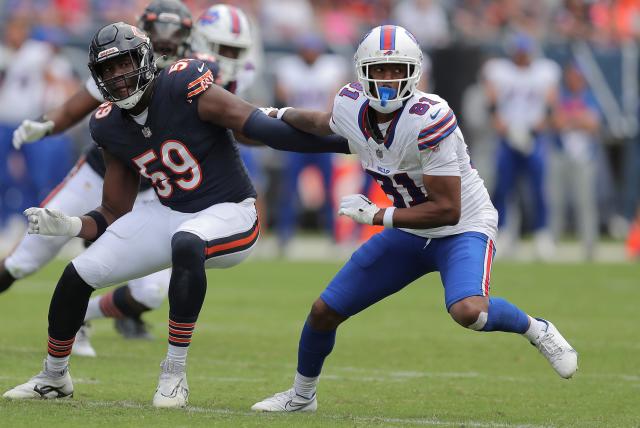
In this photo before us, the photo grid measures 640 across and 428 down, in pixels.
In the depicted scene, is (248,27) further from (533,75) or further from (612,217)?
(612,217)

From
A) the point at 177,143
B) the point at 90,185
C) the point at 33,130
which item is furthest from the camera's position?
the point at 90,185

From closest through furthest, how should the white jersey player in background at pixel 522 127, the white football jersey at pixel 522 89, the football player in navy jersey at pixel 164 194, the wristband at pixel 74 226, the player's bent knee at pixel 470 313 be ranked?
the player's bent knee at pixel 470 313 → the football player in navy jersey at pixel 164 194 → the wristband at pixel 74 226 → the white jersey player in background at pixel 522 127 → the white football jersey at pixel 522 89

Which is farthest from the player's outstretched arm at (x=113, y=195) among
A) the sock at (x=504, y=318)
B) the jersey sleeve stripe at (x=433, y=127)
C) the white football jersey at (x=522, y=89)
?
the white football jersey at (x=522, y=89)

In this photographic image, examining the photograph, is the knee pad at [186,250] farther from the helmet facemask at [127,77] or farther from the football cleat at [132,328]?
the football cleat at [132,328]

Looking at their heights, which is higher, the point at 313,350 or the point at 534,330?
the point at 534,330

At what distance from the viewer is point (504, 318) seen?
5.21 meters

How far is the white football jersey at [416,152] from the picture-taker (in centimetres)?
518

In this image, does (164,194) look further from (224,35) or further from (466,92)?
(466,92)

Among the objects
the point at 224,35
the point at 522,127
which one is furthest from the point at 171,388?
the point at 522,127

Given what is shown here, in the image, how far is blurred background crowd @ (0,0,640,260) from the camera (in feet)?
44.0

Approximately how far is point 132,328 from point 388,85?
332cm

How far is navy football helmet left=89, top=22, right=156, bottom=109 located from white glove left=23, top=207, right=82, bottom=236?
56 centimetres

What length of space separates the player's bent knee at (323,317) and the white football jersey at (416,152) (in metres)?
0.49

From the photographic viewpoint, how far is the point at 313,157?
13.3 m
